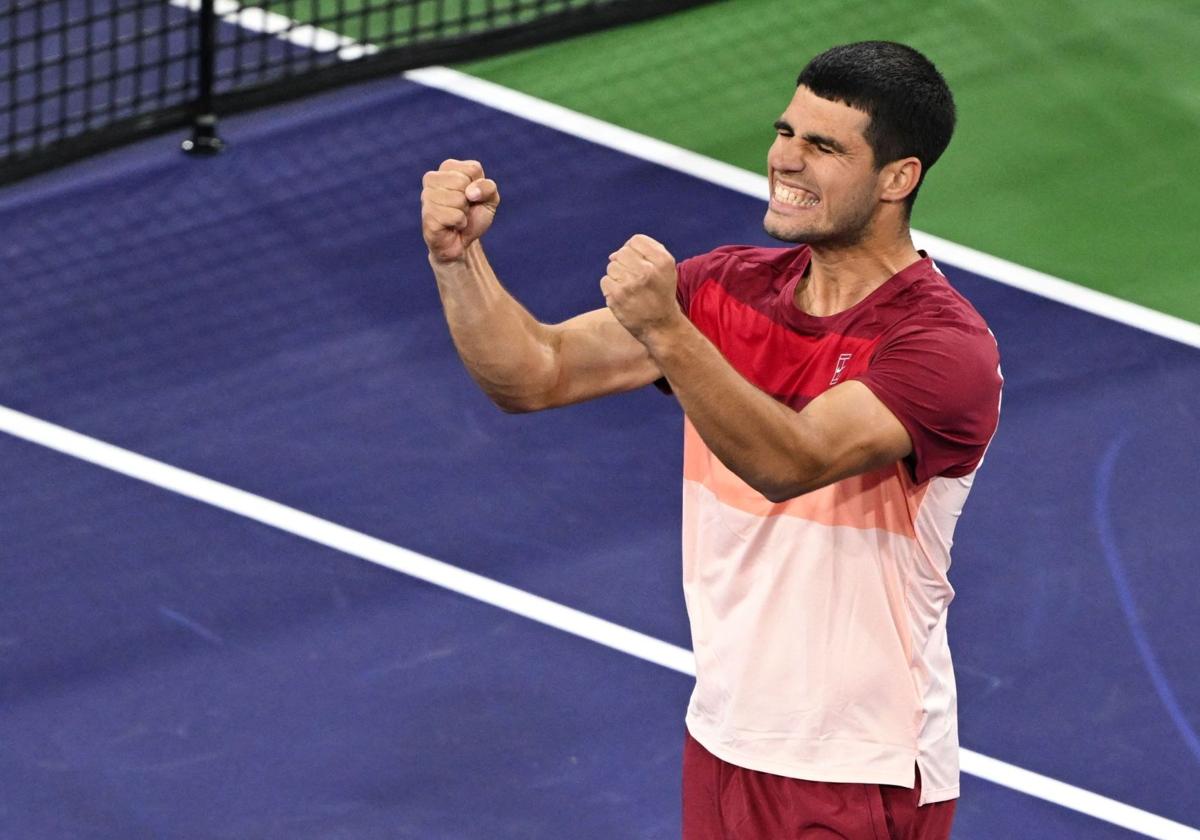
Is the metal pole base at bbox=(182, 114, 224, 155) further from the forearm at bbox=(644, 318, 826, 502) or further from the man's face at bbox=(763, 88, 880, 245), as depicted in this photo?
the forearm at bbox=(644, 318, 826, 502)

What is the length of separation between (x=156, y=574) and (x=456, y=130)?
11.5 feet

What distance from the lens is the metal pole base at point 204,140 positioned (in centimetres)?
1069

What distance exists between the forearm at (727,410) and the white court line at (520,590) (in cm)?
306

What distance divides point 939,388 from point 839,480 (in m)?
0.28

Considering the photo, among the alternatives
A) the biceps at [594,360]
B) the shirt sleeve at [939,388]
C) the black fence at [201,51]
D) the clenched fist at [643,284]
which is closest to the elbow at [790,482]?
the shirt sleeve at [939,388]

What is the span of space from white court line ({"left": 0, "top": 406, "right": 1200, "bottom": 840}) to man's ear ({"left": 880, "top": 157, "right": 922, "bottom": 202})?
2810 millimetres

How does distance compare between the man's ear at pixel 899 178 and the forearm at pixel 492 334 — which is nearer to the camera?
the man's ear at pixel 899 178

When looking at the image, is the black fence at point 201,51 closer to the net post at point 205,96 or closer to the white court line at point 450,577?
the net post at point 205,96

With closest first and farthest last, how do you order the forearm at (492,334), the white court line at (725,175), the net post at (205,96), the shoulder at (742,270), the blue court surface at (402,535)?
the forearm at (492,334) < the shoulder at (742,270) < the blue court surface at (402,535) < the white court line at (725,175) < the net post at (205,96)

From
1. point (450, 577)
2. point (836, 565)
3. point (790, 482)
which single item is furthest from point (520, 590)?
point (790, 482)

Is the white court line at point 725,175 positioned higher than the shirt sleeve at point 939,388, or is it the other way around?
A: the shirt sleeve at point 939,388

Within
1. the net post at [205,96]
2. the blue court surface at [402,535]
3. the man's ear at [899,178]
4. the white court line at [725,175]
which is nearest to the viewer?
the man's ear at [899,178]

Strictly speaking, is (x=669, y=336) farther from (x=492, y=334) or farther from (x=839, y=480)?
(x=492, y=334)

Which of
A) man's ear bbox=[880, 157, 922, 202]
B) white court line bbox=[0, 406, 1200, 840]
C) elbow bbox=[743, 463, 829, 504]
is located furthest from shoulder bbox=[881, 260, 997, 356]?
white court line bbox=[0, 406, 1200, 840]
